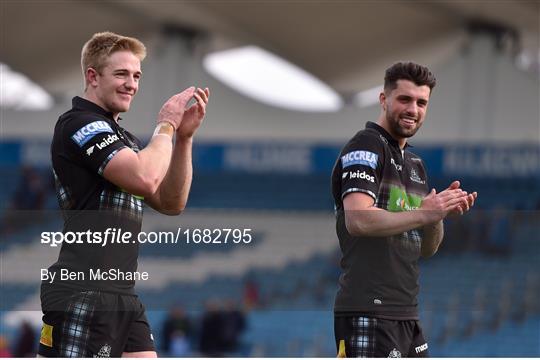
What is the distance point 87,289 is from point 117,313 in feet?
0.51

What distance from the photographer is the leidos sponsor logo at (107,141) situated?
4.58m

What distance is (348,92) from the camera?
1024 inches

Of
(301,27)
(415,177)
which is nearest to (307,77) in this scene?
(301,27)

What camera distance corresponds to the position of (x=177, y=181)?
193 inches

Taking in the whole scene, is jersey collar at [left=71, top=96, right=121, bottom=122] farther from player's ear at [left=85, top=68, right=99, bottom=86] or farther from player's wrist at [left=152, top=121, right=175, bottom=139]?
player's wrist at [left=152, top=121, right=175, bottom=139]

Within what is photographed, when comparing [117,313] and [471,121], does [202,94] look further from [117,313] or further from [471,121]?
[471,121]

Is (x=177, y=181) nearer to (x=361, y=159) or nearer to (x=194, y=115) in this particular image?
(x=194, y=115)

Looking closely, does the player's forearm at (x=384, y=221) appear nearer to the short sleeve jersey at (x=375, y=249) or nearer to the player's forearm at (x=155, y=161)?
the short sleeve jersey at (x=375, y=249)

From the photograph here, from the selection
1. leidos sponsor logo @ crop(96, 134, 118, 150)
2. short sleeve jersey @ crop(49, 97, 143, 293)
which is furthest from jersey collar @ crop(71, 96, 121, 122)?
leidos sponsor logo @ crop(96, 134, 118, 150)

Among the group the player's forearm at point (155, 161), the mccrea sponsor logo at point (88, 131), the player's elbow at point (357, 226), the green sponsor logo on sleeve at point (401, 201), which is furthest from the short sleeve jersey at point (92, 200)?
the green sponsor logo on sleeve at point (401, 201)

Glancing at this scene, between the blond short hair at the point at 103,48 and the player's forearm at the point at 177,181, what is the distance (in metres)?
0.42

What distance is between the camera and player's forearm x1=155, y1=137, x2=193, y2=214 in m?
4.88

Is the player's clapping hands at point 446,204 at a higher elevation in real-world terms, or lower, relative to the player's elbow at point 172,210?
higher

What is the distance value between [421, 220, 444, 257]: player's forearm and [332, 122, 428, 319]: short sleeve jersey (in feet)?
0.15
